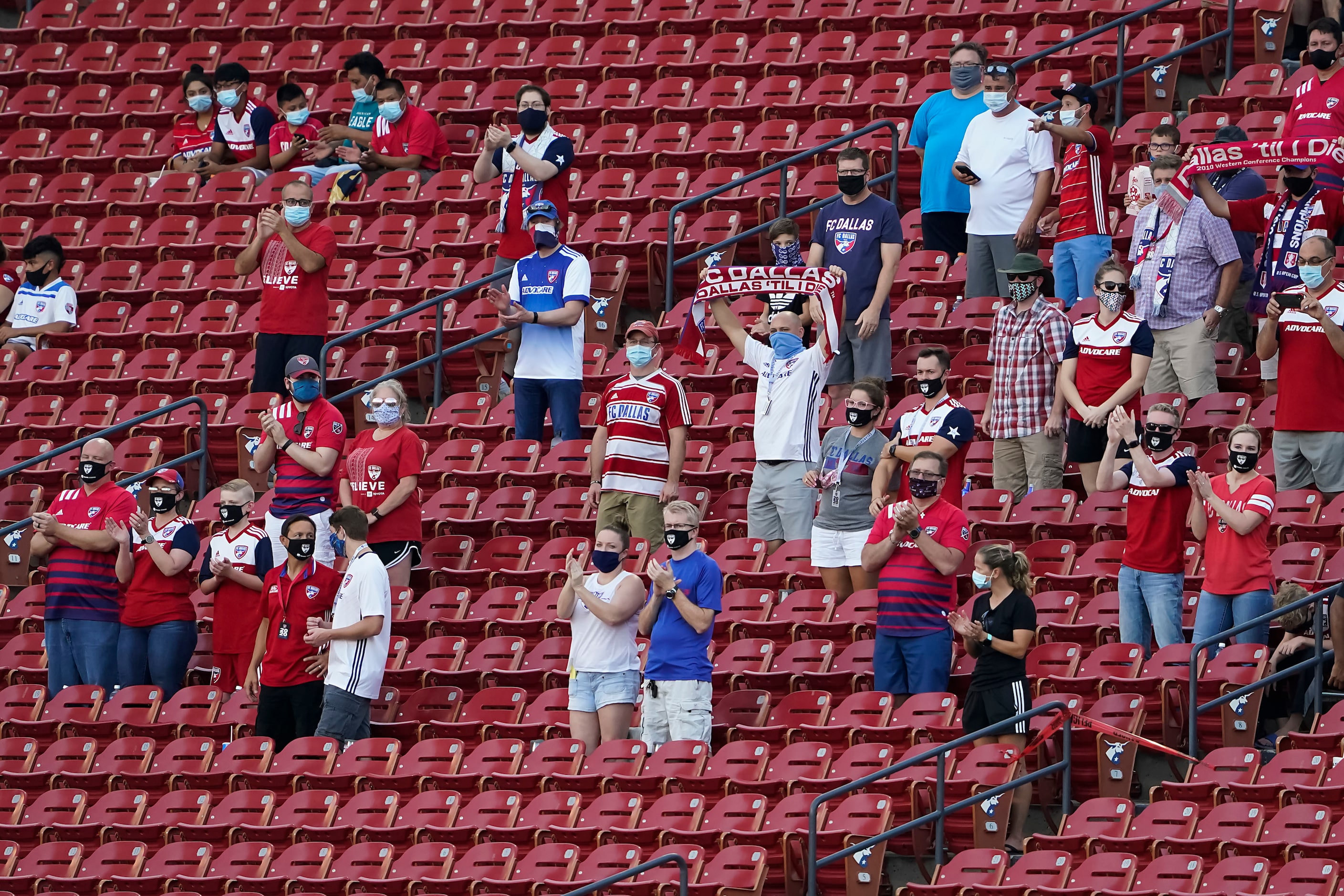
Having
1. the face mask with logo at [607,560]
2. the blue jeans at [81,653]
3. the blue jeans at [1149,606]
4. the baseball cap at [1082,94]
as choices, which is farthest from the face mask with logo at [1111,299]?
the blue jeans at [81,653]

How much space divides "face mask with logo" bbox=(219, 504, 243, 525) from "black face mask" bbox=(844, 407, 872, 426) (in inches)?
145

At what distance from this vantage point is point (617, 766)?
12.3 metres

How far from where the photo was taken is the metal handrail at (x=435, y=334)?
15.9 meters

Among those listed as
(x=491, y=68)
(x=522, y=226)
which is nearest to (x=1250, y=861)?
(x=522, y=226)

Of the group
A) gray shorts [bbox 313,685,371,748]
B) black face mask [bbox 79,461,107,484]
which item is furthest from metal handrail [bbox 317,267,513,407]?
gray shorts [bbox 313,685,371,748]

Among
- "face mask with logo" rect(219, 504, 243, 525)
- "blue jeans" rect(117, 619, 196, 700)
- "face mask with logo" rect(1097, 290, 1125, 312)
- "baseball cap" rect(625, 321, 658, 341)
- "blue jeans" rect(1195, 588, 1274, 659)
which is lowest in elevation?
"blue jeans" rect(117, 619, 196, 700)

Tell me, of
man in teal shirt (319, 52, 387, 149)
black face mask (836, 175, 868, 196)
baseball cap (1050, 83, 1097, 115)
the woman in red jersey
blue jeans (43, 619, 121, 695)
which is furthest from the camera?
the woman in red jersey

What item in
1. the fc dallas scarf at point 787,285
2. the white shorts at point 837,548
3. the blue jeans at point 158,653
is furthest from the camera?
the blue jeans at point 158,653

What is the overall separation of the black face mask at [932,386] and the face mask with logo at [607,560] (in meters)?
1.94

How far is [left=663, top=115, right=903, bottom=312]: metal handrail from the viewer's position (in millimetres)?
16172

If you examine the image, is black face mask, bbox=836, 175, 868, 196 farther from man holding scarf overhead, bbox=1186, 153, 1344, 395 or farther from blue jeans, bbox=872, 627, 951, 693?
blue jeans, bbox=872, 627, 951, 693

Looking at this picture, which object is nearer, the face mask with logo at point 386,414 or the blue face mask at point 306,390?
the face mask with logo at point 386,414

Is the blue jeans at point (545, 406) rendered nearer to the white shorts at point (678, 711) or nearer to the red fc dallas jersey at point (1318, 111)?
the white shorts at point (678, 711)

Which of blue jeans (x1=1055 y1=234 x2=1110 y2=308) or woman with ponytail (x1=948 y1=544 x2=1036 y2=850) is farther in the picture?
blue jeans (x1=1055 y1=234 x2=1110 y2=308)
